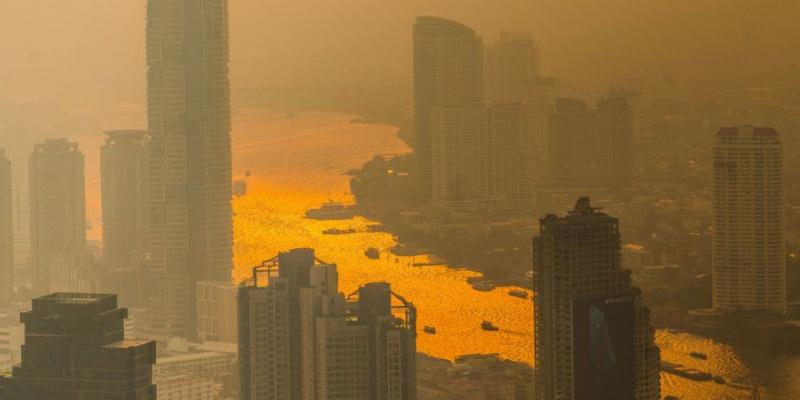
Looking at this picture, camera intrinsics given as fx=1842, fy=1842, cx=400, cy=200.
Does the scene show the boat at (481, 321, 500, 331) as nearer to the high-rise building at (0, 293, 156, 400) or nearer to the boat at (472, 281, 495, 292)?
the boat at (472, 281, 495, 292)

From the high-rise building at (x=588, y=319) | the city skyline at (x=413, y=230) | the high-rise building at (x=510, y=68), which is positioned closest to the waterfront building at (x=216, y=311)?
the city skyline at (x=413, y=230)

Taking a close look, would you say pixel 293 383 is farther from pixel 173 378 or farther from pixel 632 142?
pixel 632 142

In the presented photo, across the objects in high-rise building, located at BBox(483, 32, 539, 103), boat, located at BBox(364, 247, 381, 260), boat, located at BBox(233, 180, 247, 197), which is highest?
high-rise building, located at BBox(483, 32, 539, 103)

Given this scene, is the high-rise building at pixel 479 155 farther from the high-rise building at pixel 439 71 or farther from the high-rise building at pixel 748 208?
the high-rise building at pixel 748 208

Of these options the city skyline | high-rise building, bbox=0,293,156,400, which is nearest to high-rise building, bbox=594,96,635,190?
the city skyline

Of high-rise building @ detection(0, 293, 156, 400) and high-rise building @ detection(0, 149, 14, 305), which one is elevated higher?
high-rise building @ detection(0, 149, 14, 305)

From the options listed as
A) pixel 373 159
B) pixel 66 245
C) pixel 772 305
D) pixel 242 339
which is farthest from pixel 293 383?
pixel 66 245
